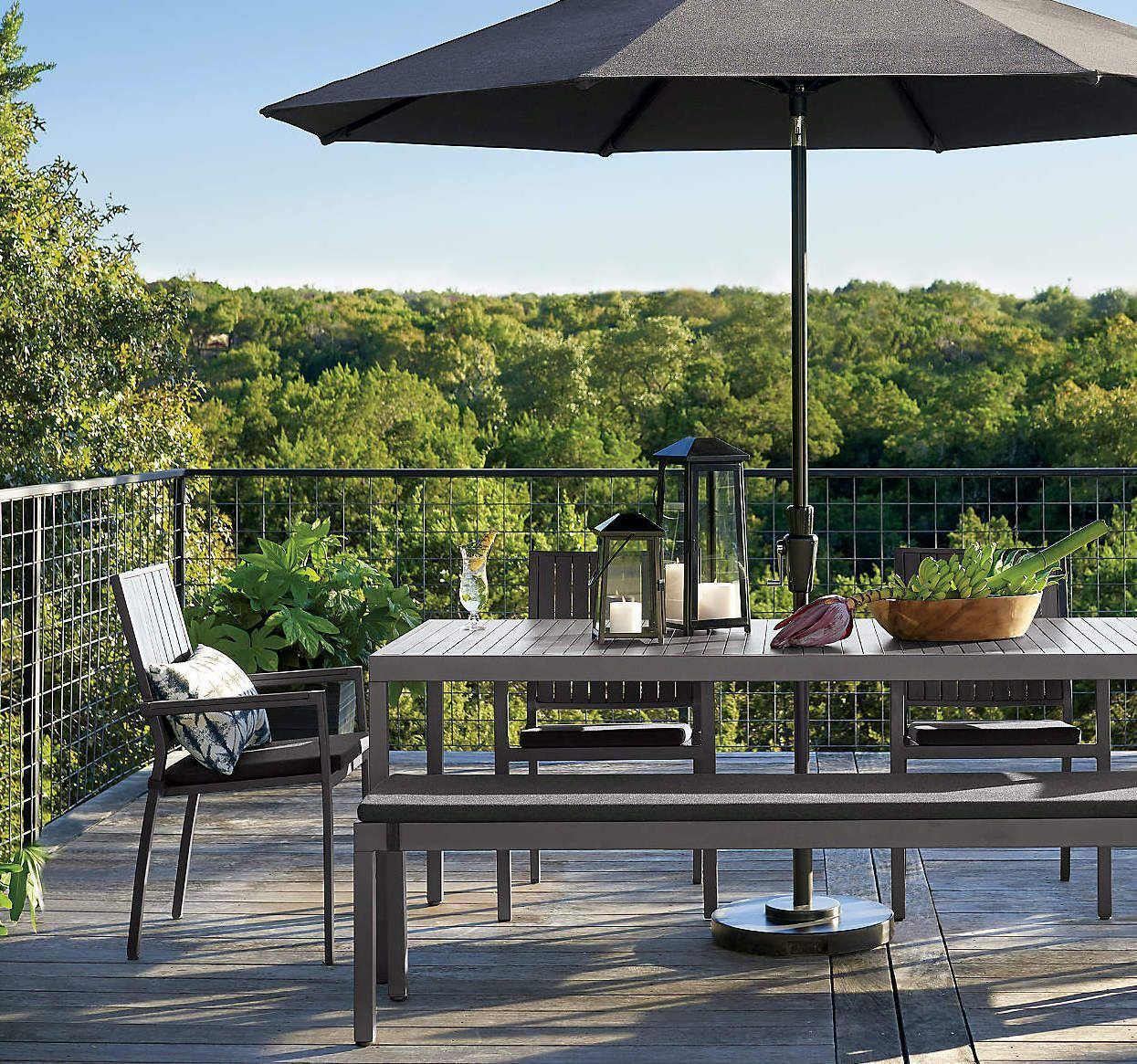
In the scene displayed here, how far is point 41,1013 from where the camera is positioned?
9.11ft

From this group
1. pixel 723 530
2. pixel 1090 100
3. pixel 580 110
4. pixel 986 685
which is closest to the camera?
pixel 723 530

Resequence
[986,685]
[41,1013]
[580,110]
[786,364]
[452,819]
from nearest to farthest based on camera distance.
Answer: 1. [452,819]
2. [41,1013]
3. [580,110]
4. [986,685]
5. [786,364]

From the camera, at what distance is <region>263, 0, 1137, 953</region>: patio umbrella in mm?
2445

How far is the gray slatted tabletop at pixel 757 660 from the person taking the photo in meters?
2.72

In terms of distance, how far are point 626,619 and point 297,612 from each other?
85.3 inches

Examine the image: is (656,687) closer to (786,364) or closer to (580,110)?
(580,110)

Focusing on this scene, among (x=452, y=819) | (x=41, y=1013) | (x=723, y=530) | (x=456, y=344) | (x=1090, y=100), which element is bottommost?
(x=41, y=1013)


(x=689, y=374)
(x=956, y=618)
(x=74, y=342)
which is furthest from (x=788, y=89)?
(x=689, y=374)

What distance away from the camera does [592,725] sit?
3.61 m

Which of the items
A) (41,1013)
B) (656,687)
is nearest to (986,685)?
(656,687)

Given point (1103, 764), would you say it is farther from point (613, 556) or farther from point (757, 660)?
point (613, 556)

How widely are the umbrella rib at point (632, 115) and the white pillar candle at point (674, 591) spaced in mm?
1089

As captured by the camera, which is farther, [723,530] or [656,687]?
[656,687]

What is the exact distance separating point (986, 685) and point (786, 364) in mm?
18007
